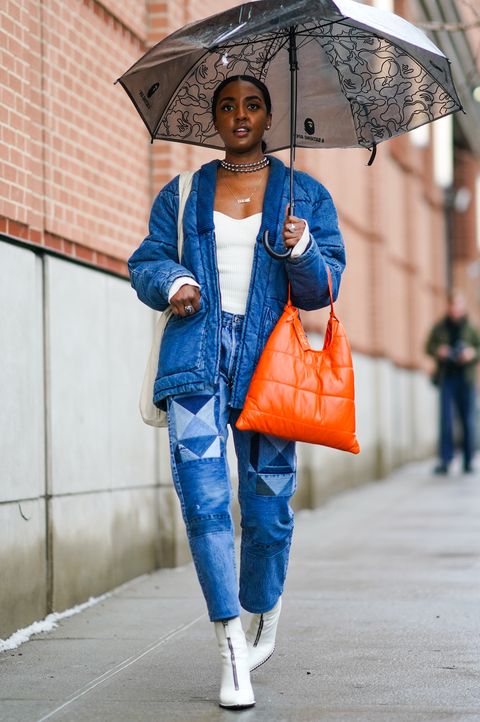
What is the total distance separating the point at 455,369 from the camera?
647 inches

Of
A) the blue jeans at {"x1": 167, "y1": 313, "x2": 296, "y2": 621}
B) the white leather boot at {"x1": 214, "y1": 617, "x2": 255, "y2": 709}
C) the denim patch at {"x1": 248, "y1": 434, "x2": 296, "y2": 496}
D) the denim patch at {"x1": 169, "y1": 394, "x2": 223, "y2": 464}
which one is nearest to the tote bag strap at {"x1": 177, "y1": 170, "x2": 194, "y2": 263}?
the blue jeans at {"x1": 167, "y1": 313, "x2": 296, "y2": 621}

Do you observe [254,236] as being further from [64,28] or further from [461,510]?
[461,510]

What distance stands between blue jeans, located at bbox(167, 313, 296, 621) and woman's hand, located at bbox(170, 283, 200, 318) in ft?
0.71

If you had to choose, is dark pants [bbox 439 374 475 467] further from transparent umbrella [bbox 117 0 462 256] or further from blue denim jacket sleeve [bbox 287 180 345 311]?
blue denim jacket sleeve [bbox 287 180 345 311]

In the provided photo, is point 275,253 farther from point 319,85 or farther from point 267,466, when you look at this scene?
point 319,85

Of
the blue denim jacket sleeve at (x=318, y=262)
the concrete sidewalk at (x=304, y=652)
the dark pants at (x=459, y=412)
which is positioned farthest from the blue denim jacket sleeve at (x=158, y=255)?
the dark pants at (x=459, y=412)

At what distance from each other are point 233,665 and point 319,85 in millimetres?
2297

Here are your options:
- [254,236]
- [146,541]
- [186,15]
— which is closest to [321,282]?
[254,236]

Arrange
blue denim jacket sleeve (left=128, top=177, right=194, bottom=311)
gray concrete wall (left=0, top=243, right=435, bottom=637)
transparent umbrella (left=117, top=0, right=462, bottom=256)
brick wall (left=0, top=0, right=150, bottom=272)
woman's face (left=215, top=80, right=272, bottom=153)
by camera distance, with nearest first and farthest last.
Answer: blue denim jacket sleeve (left=128, top=177, right=194, bottom=311)
woman's face (left=215, top=80, right=272, bottom=153)
transparent umbrella (left=117, top=0, right=462, bottom=256)
gray concrete wall (left=0, top=243, right=435, bottom=637)
brick wall (left=0, top=0, right=150, bottom=272)

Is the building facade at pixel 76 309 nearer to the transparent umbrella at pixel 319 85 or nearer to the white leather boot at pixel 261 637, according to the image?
the transparent umbrella at pixel 319 85

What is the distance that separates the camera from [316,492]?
1203cm

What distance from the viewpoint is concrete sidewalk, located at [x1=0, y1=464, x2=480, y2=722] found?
4484 millimetres

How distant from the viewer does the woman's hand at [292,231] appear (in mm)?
4492

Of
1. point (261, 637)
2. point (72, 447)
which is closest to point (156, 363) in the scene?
point (261, 637)
